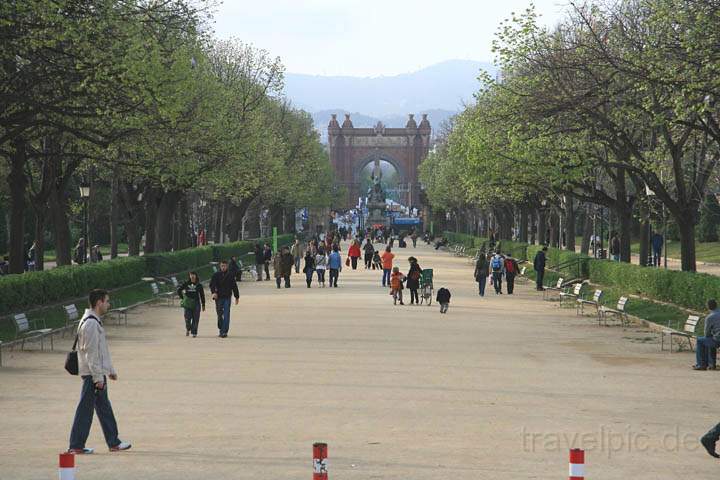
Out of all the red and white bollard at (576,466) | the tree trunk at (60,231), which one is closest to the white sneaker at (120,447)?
the red and white bollard at (576,466)

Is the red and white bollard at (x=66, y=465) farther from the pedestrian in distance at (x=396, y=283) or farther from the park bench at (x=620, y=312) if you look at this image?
the pedestrian in distance at (x=396, y=283)

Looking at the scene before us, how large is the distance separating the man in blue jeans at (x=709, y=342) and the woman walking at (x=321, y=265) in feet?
89.8

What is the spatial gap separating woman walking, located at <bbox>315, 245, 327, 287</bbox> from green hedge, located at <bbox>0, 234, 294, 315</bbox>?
16.6 feet

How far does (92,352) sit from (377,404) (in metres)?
4.44

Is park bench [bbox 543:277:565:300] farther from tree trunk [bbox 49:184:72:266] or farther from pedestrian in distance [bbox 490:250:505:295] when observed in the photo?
tree trunk [bbox 49:184:72:266]

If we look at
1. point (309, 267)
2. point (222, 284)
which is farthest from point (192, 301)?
point (309, 267)

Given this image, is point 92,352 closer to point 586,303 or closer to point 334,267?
point 586,303

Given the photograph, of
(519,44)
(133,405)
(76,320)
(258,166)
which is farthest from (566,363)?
Result: (258,166)

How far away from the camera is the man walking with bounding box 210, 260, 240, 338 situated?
958 inches

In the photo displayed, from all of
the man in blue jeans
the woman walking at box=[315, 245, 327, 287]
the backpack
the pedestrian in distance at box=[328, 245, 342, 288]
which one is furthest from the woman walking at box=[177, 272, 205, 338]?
the woman walking at box=[315, 245, 327, 287]

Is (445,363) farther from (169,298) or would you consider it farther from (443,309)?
(169,298)

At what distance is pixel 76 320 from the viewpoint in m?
26.6

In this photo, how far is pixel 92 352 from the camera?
11570 millimetres

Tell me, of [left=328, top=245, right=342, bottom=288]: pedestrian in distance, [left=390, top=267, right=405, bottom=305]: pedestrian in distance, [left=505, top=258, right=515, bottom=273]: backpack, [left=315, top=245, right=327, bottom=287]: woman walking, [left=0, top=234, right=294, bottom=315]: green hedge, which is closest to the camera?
[left=0, top=234, right=294, bottom=315]: green hedge
